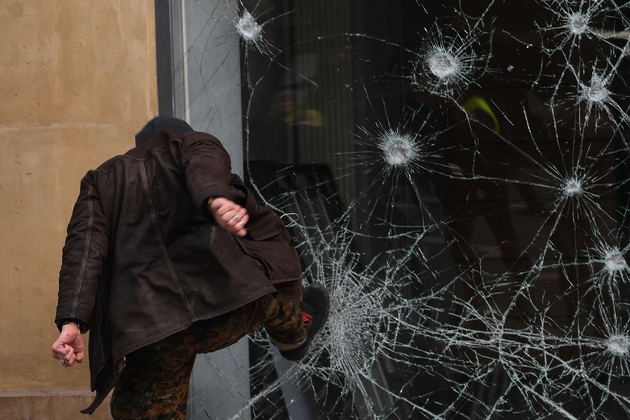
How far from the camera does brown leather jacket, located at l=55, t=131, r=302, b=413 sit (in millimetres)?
2814

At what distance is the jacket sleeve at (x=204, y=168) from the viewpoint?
102 inches

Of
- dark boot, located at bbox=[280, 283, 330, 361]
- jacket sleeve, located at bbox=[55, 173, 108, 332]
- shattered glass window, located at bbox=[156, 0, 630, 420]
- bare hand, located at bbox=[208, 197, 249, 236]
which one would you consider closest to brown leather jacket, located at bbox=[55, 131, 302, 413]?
jacket sleeve, located at bbox=[55, 173, 108, 332]

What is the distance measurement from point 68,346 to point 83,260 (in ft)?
0.95

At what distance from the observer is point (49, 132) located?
4055 mm

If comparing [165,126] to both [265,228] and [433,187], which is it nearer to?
[265,228]

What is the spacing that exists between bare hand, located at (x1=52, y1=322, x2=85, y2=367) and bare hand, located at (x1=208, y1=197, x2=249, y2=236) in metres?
0.63

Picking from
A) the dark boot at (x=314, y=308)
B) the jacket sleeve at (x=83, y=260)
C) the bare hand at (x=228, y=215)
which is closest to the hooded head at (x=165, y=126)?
the jacket sleeve at (x=83, y=260)

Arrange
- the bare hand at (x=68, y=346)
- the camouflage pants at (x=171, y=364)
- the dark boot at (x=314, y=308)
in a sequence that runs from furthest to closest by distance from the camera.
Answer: the dark boot at (x=314, y=308) < the camouflage pants at (x=171, y=364) < the bare hand at (x=68, y=346)

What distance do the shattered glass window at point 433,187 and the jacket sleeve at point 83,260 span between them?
1201 mm

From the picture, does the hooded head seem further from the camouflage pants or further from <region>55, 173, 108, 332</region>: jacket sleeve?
the camouflage pants

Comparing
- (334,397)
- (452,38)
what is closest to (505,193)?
(452,38)

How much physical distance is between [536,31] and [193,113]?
1.63 metres

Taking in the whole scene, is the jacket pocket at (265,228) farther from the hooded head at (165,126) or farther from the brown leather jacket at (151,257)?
the hooded head at (165,126)

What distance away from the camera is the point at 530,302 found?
3785 mm
